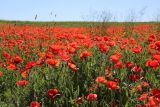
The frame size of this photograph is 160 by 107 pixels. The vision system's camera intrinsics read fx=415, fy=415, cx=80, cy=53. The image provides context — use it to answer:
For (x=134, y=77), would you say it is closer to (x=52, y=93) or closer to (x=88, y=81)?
(x=88, y=81)

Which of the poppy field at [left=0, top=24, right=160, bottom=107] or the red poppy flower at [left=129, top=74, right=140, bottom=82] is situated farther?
the red poppy flower at [left=129, top=74, right=140, bottom=82]

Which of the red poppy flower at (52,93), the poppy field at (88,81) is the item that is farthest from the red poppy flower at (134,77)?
the red poppy flower at (52,93)

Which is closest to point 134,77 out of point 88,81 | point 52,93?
point 88,81

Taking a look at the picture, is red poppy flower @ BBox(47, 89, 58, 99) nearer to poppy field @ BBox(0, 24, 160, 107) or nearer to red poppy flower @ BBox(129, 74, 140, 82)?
poppy field @ BBox(0, 24, 160, 107)

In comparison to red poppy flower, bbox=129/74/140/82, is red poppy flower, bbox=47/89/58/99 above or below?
below

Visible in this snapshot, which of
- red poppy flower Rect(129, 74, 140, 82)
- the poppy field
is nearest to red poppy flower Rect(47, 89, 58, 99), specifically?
the poppy field

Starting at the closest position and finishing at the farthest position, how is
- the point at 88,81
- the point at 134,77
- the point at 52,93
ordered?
the point at 52,93
the point at 134,77
the point at 88,81

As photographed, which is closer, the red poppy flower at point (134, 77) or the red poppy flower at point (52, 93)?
the red poppy flower at point (52, 93)

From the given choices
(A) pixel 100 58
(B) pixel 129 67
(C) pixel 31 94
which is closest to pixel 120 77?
(B) pixel 129 67

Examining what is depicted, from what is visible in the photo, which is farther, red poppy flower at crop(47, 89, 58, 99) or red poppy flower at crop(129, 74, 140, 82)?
red poppy flower at crop(129, 74, 140, 82)

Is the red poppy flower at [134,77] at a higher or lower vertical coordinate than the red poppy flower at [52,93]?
higher

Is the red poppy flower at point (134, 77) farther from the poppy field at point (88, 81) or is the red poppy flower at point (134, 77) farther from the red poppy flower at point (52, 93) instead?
the red poppy flower at point (52, 93)

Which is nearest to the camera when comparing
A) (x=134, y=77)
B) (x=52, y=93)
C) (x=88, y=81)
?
(x=52, y=93)

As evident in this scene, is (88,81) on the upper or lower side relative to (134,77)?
lower
